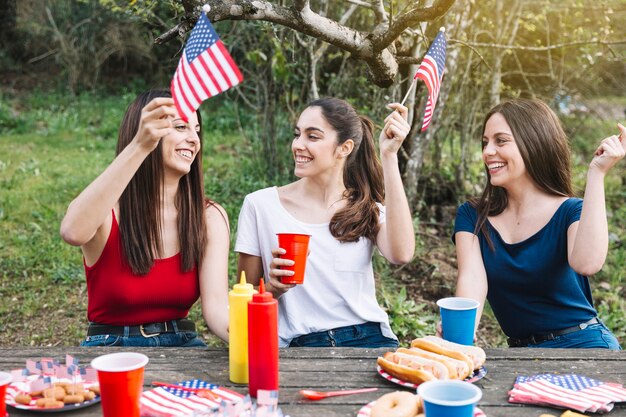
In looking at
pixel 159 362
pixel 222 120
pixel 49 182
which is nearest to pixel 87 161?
pixel 49 182

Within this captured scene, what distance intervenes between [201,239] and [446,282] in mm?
3111

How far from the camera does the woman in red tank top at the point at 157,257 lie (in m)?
2.68

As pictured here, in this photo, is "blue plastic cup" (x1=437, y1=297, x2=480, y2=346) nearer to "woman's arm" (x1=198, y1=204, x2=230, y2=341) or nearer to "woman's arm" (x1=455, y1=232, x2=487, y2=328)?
"woman's arm" (x1=455, y1=232, x2=487, y2=328)

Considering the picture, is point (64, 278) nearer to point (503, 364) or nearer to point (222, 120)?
point (503, 364)

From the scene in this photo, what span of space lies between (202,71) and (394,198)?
920 mm

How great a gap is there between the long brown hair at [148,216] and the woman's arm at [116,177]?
0.32 m

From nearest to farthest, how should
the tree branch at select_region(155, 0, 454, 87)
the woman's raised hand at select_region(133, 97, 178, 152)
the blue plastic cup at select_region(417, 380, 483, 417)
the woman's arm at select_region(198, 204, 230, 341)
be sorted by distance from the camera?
the blue plastic cup at select_region(417, 380, 483, 417)
the woman's raised hand at select_region(133, 97, 178, 152)
the woman's arm at select_region(198, 204, 230, 341)
the tree branch at select_region(155, 0, 454, 87)

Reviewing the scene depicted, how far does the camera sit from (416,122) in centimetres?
548

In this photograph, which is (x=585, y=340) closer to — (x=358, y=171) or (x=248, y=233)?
(x=358, y=171)

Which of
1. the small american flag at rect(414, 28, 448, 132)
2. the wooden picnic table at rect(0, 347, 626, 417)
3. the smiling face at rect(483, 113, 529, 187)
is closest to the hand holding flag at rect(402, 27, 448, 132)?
the small american flag at rect(414, 28, 448, 132)

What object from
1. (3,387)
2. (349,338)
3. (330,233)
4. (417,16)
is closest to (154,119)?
(3,387)

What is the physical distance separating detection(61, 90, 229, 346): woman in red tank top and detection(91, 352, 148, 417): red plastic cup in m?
0.94

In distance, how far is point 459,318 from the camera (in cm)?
213

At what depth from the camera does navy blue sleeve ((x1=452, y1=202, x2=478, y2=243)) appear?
9.77 ft
